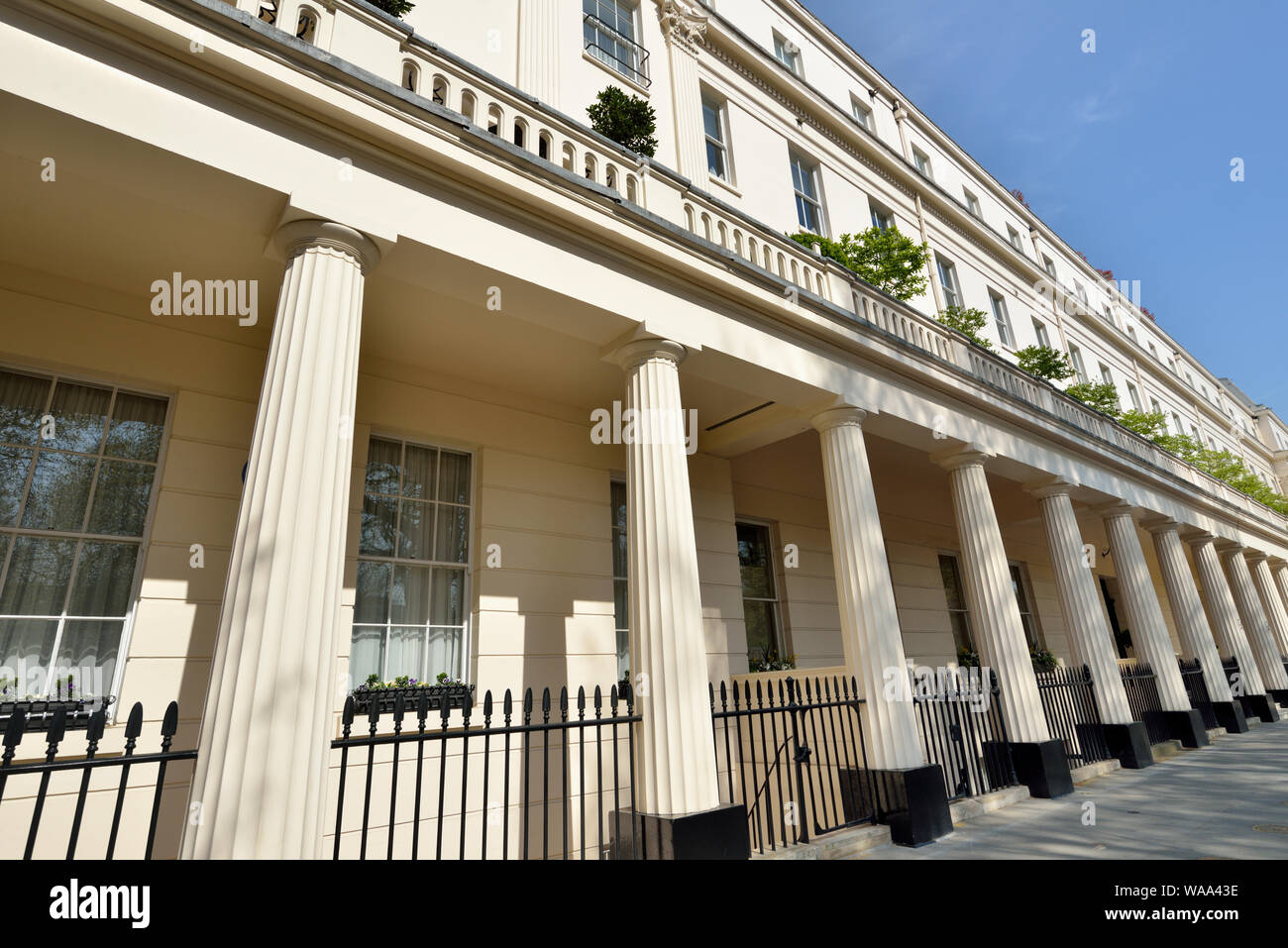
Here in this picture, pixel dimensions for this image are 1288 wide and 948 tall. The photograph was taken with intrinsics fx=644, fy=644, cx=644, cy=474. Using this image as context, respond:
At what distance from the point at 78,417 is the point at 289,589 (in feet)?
11.2

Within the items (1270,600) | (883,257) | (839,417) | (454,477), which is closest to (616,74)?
(883,257)

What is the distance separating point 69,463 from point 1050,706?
1151 centimetres

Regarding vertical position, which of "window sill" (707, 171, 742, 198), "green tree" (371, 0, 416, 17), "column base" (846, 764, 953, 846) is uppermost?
"window sill" (707, 171, 742, 198)

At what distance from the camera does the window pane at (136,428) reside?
5305 millimetres

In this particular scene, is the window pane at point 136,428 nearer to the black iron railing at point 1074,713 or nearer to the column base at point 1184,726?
the black iron railing at point 1074,713

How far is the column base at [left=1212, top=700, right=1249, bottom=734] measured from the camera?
42.8 feet

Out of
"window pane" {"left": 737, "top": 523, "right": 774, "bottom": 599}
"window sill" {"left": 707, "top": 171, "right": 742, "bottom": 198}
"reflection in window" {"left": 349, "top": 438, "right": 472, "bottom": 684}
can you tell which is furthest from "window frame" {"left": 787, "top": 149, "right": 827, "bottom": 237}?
"reflection in window" {"left": 349, "top": 438, "right": 472, "bottom": 684}

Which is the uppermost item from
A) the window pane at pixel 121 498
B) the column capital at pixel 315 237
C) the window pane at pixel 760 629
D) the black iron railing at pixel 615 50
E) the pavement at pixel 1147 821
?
the black iron railing at pixel 615 50

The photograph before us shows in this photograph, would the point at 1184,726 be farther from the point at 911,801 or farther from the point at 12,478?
the point at 12,478

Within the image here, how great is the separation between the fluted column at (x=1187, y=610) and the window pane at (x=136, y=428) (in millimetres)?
17415

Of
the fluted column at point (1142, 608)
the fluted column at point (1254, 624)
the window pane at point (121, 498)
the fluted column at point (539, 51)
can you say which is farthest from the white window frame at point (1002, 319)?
the window pane at point (121, 498)

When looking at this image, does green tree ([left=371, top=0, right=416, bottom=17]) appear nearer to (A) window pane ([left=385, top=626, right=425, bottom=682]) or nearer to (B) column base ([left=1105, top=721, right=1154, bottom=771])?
(A) window pane ([left=385, top=626, right=425, bottom=682])

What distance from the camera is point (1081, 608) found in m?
10.2

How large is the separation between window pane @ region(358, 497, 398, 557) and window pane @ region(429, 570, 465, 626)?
0.58 meters
